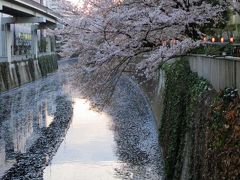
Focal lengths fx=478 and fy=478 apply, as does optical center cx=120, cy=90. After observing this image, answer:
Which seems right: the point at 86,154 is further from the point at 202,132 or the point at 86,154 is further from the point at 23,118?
the point at 23,118

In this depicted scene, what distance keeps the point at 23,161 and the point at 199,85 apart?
1010cm

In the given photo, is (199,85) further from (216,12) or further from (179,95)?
(216,12)

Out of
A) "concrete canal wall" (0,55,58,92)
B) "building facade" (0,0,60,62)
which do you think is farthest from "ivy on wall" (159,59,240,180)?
A: "concrete canal wall" (0,55,58,92)

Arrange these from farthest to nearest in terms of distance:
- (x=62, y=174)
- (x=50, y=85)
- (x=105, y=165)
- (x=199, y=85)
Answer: (x=50, y=85) < (x=105, y=165) < (x=62, y=174) < (x=199, y=85)

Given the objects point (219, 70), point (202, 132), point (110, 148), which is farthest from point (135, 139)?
point (202, 132)

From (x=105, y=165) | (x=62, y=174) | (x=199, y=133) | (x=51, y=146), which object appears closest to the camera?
(x=199, y=133)

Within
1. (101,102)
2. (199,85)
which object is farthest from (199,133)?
(101,102)

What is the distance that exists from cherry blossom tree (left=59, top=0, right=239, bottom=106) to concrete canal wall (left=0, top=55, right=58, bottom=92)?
32001 millimetres

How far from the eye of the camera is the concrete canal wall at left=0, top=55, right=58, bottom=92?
47.4 m

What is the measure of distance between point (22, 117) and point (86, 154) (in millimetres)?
12486

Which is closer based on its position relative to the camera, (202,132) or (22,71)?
(202,132)

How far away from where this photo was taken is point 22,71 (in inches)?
2221

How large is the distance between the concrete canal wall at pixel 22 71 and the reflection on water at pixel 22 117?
1.07 metres

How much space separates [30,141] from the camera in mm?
23516
